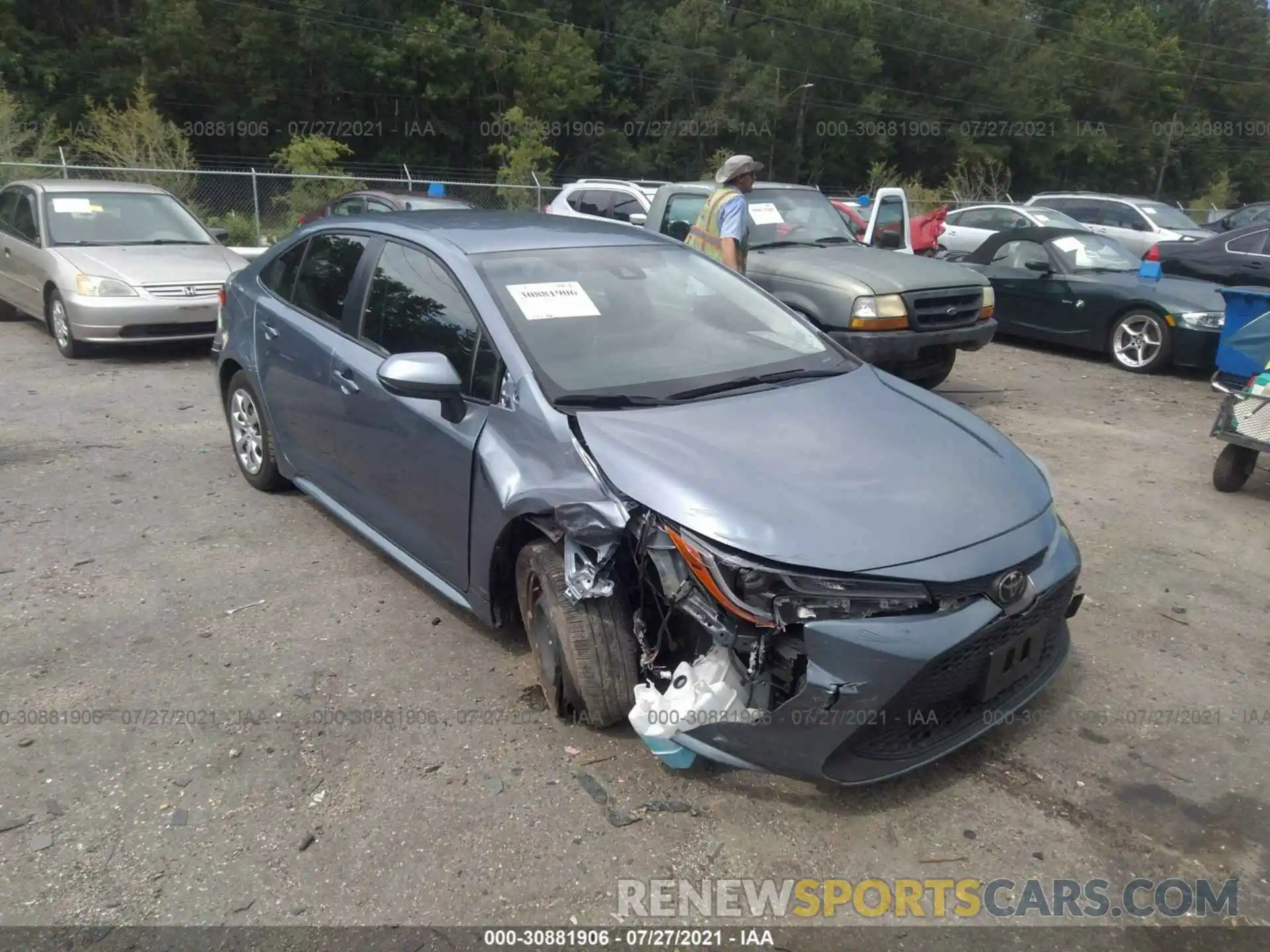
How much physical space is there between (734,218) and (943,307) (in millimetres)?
1856

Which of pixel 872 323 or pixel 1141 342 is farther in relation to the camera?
pixel 1141 342

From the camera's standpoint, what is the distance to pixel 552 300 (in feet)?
12.7

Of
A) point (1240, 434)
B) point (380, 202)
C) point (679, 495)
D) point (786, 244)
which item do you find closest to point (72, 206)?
point (380, 202)

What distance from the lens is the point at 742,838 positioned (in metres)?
2.93

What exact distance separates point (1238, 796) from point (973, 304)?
5273mm

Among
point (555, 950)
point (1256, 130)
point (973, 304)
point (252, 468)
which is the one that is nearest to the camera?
point (555, 950)

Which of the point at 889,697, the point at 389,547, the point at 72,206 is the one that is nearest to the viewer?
the point at 889,697

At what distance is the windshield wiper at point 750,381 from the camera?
365cm

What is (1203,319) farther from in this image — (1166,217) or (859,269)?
(1166,217)

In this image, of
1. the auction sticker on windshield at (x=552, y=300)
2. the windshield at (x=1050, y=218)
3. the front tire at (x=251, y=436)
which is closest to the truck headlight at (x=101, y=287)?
the front tire at (x=251, y=436)

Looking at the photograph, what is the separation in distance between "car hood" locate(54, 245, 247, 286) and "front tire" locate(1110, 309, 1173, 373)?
895 cm

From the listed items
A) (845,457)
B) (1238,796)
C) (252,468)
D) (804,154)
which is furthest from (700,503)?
(804,154)

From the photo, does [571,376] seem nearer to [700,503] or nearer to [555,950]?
[700,503]

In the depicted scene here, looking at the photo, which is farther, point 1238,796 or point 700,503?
point 1238,796
